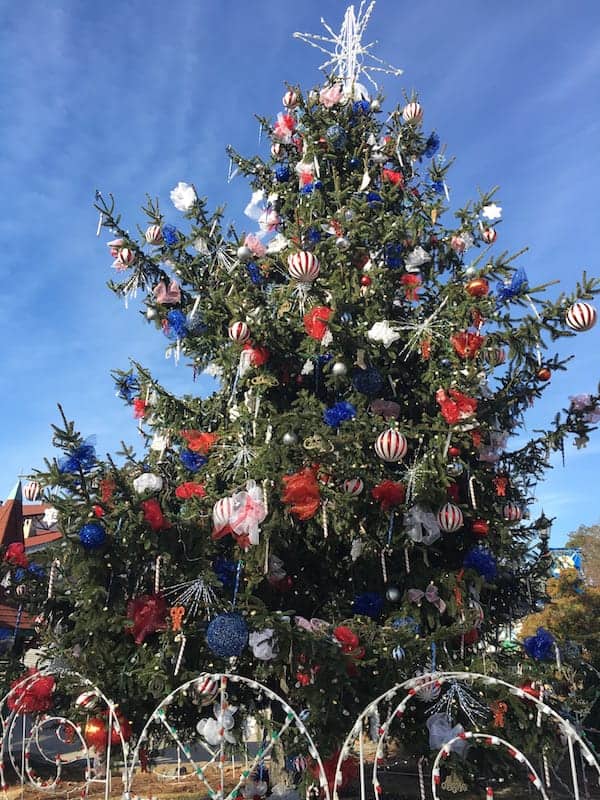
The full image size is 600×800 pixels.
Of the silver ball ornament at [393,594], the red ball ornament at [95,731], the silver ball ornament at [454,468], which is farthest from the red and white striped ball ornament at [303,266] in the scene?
the red ball ornament at [95,731]

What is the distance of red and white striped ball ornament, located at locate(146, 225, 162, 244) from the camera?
7484 millimetres

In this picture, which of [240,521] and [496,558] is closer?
[240,521]

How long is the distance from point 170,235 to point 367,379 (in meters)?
3.23

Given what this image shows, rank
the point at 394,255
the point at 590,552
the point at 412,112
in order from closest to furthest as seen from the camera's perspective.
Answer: the point at 394,255
the point at 412,112
the point at 590,552

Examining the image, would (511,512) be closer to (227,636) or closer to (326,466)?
(326,466)

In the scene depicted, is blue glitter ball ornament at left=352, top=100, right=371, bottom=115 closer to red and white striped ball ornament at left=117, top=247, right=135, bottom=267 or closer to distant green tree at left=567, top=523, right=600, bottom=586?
red and white striped ball ornament at left=117, top=247, right=135, bottom=267

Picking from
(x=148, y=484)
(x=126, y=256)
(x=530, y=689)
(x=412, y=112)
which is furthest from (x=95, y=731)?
(x=412, y=112)

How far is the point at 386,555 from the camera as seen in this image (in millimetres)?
6434

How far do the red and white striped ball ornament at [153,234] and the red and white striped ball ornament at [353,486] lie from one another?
13.1 ft

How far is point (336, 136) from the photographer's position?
8898 mm

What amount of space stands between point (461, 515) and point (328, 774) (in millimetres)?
2698

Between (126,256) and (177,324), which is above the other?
(126,256)

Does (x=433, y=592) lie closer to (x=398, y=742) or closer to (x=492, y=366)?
→ (x=398, y=742)

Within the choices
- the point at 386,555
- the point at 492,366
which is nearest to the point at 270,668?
the point at 386,555
